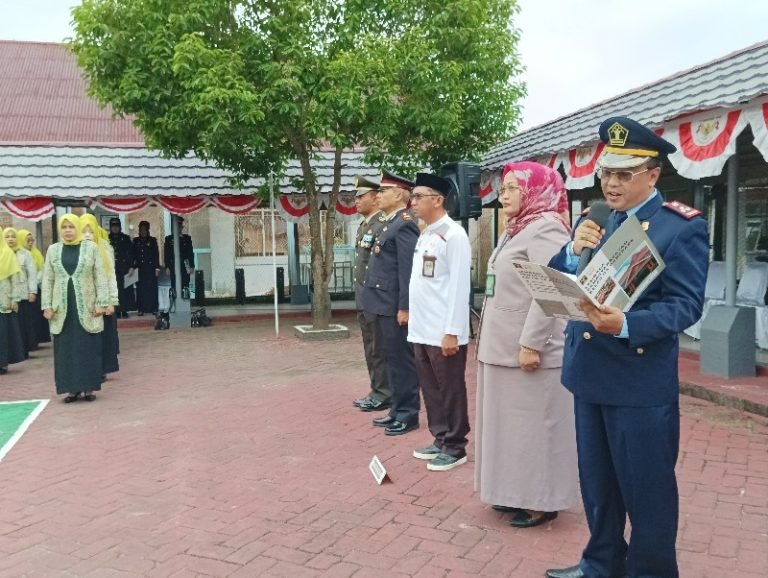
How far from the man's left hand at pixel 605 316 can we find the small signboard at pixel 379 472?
2414 millimetres

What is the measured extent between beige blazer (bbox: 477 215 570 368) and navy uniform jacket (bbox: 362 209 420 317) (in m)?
1.94

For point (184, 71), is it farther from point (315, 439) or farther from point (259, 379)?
point (315, 439)

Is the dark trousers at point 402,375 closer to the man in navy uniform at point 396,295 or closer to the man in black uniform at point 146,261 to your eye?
the man in navy uniform at point 396,295

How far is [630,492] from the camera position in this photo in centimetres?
266

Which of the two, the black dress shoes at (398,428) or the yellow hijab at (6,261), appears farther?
the yellow hijab at (6,261)

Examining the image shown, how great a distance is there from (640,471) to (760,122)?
186 inches

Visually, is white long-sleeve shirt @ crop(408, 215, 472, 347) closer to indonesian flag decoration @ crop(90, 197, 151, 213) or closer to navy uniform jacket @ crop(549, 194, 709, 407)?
A: navy uniform jacket @ crop(549, 194, 709, 407)

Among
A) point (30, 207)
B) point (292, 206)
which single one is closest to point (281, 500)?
point (292, 206)

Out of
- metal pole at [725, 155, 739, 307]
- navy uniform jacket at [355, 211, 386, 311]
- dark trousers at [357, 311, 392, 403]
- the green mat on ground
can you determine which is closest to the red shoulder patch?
navy uniform jacket at [355, 211, 386, 311]

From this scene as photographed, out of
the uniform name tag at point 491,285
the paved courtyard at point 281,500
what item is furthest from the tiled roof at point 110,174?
the uniform name tag at point 491,285

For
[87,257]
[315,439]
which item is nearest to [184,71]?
[87,257]

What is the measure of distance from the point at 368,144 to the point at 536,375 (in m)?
8.32

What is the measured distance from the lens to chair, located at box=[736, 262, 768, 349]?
331 inches

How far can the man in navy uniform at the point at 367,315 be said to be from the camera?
637 centimetres
